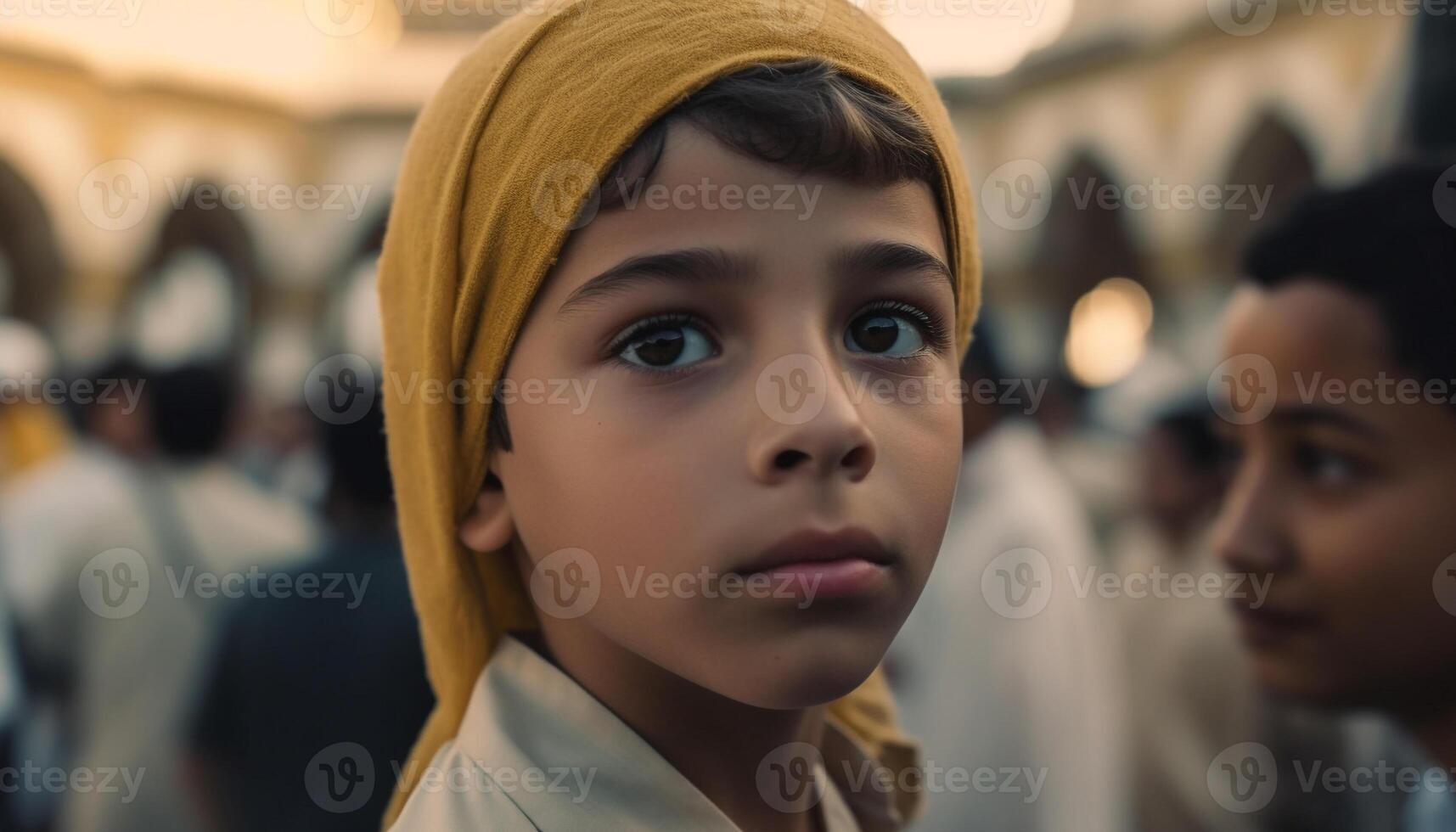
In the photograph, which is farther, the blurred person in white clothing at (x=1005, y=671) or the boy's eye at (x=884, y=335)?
the blurred person in white clothing at (x=1005, y=671)

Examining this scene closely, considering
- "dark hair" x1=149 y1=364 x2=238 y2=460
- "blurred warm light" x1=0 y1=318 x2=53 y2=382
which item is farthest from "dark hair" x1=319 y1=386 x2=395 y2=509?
"blurred warm light" x1=0 y1=318 x2=53 y2=382

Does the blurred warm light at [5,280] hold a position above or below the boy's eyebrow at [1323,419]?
below

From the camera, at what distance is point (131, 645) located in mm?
2971

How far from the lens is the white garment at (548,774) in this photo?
102cm

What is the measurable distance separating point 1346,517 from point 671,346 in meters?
1.14

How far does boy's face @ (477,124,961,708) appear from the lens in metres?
0.91

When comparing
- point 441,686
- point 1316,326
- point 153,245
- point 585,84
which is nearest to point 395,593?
point 441,686

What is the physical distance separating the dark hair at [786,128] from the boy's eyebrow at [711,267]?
0.06 meters

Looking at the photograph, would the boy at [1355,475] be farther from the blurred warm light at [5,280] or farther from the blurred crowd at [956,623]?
the blurred warm light at [5,280]

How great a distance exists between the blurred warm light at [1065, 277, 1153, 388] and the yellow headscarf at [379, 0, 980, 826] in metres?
11.3

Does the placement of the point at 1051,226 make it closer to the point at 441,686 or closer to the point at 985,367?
the point at 985,367

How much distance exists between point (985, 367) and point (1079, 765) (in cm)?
101

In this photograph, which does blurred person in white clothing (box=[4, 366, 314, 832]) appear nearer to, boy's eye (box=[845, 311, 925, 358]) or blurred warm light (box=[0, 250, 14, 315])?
boy's eye (box=[845, 311, 925, 358])

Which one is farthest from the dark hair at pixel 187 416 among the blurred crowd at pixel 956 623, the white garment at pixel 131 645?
the white garment at pixel 131 645
